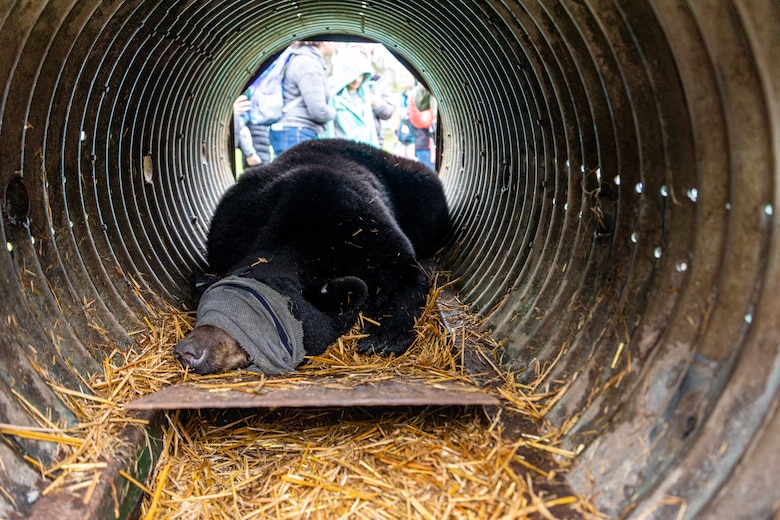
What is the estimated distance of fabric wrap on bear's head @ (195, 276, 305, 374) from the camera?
376 cm

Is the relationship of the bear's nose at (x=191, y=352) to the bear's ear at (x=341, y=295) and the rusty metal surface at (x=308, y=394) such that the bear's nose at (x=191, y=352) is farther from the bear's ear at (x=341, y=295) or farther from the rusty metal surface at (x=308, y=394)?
the bear's ear at (x=341, y=295)

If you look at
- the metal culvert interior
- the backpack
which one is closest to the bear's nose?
the metal culvert interior

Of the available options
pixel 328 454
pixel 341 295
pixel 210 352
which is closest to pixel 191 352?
pixel 210 352

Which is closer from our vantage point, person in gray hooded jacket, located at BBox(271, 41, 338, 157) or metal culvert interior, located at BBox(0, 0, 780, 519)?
metal culvert interior, located at BBox(0, 0, 780, 519)

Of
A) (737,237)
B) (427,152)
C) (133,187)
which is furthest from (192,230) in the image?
(427,152)

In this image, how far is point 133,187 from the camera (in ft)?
16.5

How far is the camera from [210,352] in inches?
144

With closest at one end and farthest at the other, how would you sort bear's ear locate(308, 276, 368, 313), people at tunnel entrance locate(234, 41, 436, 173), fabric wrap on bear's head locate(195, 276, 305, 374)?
1. fabric wrap on bear's head locate(195, 276, 305, 374)
2. bear's ear locate(308, 276, 368, 313)
3. people at tunnel entrance locate(234, 41, 436, 173)

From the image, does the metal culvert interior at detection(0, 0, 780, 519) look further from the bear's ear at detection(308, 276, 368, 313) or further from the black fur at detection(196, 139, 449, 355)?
the bear's ear at detection(308, 276, 368, 313)

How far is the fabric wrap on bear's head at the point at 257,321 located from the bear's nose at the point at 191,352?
0.55 feet

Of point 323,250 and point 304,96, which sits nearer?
point 323,250

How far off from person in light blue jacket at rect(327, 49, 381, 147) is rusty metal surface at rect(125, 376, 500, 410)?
8.85m

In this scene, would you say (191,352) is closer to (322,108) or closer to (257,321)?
(257,321)

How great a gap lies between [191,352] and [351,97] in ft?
32.1
